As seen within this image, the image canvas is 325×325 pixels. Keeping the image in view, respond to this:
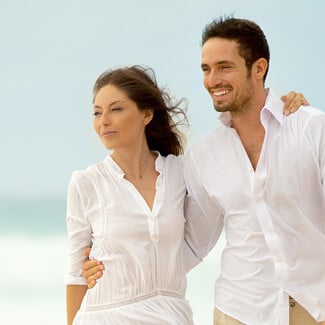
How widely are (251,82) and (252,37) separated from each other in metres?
0.20

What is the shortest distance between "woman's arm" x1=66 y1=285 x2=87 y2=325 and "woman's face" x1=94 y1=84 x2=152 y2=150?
0.60 m

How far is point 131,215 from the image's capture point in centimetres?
278

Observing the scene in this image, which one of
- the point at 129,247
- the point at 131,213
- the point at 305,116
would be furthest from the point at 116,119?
the point at 305,116

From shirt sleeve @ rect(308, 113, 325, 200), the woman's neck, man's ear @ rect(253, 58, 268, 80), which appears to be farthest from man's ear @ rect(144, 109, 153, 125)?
shirt sleeve @ rect(308, 113, 325, 200)

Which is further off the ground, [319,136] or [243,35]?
[243,35]

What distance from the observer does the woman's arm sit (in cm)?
300

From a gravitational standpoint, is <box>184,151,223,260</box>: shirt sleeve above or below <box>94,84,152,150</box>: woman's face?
below

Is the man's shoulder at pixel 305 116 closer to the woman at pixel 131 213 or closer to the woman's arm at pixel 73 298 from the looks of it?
the woman at pixel 131 213

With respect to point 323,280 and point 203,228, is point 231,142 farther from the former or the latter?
point 323,280

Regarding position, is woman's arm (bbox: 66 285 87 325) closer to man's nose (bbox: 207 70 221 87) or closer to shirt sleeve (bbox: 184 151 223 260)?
shirt sleeve (bbox: 184 151 223 260)

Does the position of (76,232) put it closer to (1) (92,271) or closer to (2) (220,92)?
(1) (92,271)

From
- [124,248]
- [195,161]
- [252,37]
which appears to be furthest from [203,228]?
[252,37]

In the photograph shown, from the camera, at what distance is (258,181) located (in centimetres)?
279

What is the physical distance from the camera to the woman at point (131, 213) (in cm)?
275
